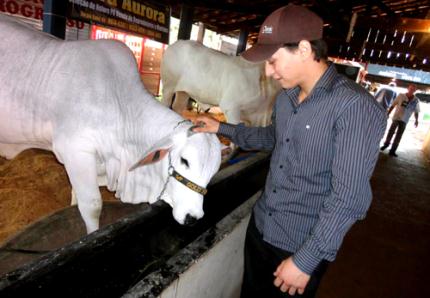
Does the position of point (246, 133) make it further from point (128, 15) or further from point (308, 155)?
point (128, 15)

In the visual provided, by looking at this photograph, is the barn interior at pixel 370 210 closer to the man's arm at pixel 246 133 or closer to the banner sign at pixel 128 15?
the banner sign at pixel 128 15

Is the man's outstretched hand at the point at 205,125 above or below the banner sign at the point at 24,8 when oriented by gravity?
below

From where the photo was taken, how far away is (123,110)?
231cm

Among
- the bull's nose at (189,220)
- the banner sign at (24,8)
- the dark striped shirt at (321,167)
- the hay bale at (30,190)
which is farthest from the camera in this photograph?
the banner sign at (24,8)

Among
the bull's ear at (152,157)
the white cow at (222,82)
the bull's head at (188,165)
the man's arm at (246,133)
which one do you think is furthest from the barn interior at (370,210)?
the white cow at (222,82)

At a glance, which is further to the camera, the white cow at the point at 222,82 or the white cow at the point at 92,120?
the white cow at the point at 222,82

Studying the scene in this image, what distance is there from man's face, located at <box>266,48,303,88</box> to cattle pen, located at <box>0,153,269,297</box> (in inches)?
35.9

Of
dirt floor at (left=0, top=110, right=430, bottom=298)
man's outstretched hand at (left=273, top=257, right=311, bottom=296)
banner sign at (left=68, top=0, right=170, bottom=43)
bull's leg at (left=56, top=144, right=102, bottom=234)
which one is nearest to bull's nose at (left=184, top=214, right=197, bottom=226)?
man's outstretched hand at (left=273, top=257, right=311, bottom=296)

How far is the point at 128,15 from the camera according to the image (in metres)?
5.28

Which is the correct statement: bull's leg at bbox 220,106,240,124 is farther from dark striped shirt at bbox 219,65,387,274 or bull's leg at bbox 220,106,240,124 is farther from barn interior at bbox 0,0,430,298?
dark striped shirt at bbox 219,65,387,274

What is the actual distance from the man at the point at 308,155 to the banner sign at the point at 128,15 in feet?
11.8

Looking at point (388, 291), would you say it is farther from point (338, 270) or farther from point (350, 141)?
point (350, 141)

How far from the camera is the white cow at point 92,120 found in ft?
6.73

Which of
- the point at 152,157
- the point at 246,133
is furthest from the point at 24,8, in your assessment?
the point at 246,133
